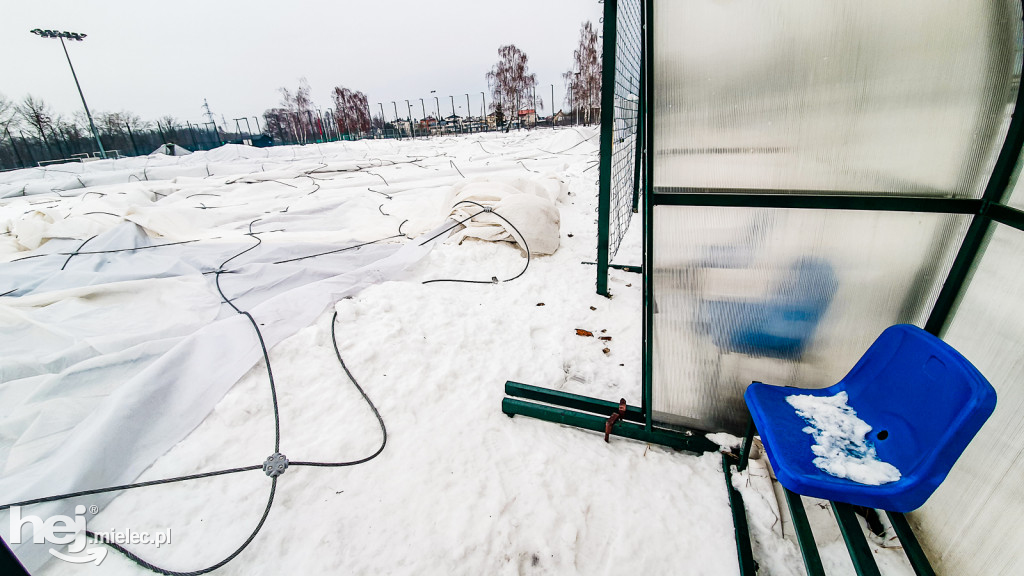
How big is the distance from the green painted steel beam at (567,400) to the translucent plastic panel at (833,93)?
1.08 metres

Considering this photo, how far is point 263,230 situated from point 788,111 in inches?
211

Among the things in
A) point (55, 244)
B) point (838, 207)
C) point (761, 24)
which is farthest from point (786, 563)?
point (55, 244)

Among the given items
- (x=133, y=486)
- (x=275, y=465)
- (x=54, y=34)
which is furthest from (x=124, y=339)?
(x=54, y=34)

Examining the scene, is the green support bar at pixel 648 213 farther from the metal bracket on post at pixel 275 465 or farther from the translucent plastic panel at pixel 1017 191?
the metal bracket on post at pixel 275 465

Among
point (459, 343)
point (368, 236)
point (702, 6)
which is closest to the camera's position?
point (702, 6)

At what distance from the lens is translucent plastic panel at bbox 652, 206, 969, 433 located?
1368mm

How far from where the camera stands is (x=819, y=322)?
151 centimetres

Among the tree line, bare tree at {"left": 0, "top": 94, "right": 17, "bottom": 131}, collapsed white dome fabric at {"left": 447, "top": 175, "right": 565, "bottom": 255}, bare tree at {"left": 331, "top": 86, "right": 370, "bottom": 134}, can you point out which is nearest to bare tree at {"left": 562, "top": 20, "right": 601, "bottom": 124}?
the tree line

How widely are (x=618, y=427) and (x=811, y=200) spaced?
3.93ft

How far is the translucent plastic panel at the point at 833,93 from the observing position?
1174 millimetres

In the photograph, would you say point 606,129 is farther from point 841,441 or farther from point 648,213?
point 841,441

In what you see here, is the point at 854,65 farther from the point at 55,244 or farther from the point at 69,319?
the point at 55,244

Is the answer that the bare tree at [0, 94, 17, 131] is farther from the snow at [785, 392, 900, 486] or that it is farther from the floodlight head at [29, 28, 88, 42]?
the snow at [785, 392, 900, 486]

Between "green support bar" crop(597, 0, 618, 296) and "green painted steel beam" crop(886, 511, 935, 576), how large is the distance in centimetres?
213
